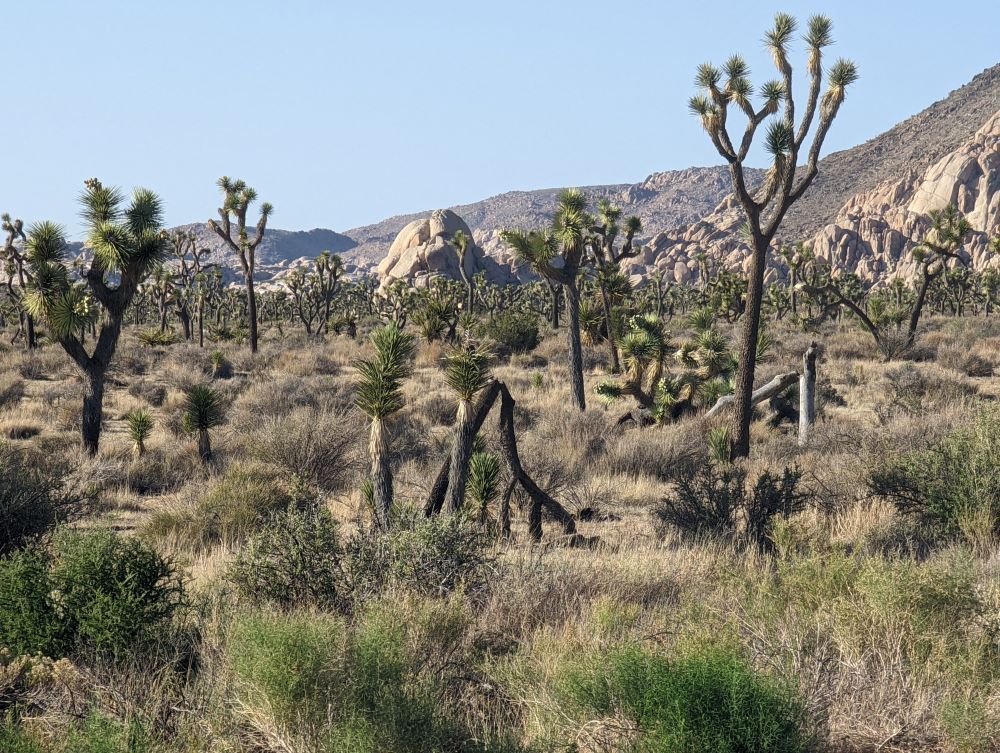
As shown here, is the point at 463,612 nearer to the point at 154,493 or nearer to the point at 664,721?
the point at 664,721

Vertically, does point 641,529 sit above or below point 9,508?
below

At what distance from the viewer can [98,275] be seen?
15.9 m

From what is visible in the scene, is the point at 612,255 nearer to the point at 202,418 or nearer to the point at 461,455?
the point at 202,418

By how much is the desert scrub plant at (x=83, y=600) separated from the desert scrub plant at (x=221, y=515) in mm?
3181

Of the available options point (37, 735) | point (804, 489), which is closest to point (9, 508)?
point (37, 735)

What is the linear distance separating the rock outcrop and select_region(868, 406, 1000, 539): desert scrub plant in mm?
113925

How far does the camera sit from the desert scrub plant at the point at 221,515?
9.55m

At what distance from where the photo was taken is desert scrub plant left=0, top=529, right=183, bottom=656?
5.25 m

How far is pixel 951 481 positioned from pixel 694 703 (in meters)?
6.37

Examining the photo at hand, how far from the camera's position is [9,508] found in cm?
789

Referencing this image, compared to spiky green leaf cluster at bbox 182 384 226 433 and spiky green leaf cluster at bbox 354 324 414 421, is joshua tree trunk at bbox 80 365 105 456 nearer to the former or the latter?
spiky green leaf cluster at bbox 182 384 226 433

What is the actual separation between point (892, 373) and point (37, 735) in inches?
950

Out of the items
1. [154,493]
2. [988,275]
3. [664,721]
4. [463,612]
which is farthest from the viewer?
[988,275]

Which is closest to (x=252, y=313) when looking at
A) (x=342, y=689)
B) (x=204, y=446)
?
(x=204, y=446)
